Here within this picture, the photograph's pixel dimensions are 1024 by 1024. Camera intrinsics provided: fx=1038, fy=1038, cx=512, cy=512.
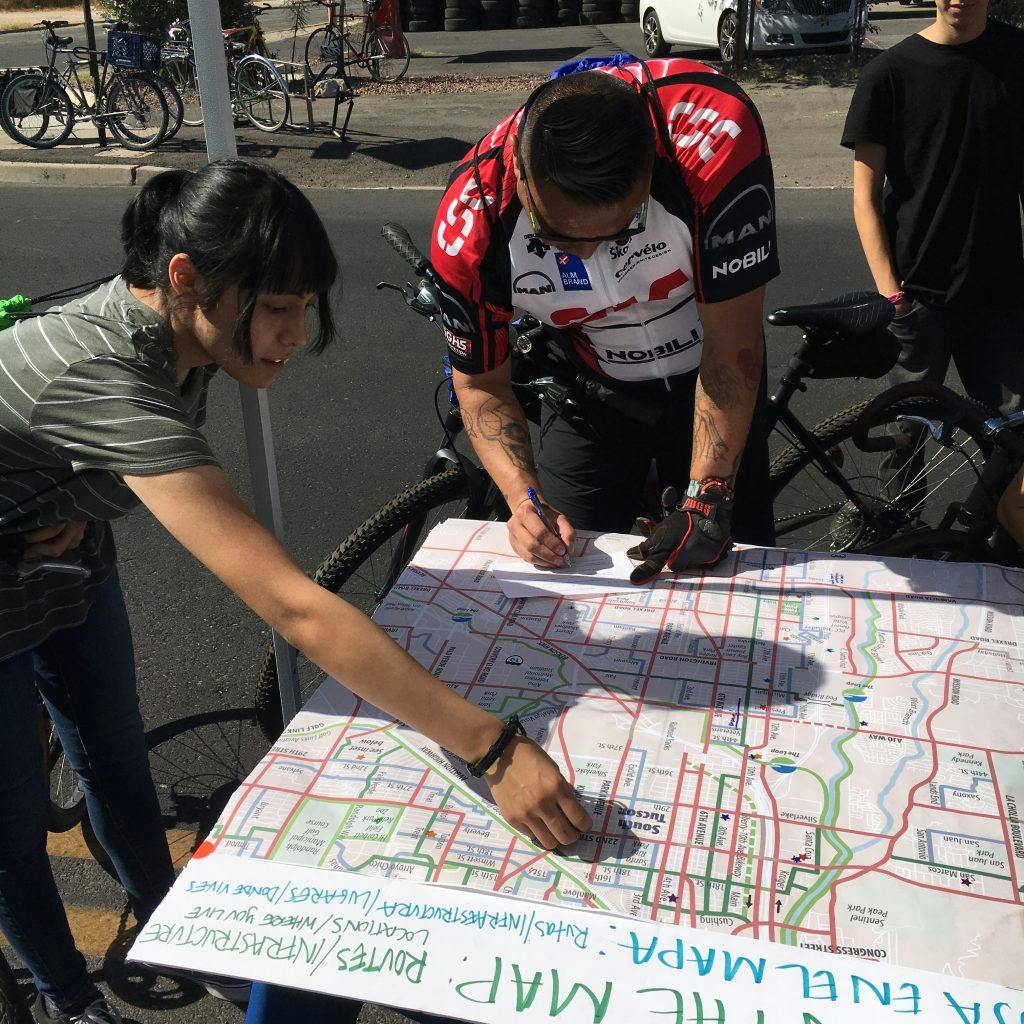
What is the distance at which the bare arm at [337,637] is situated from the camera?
147 centimetres

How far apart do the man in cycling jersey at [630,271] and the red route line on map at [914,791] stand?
503mm

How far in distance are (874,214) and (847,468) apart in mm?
864

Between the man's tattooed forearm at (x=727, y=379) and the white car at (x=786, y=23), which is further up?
the white car at (x=786, y=23)

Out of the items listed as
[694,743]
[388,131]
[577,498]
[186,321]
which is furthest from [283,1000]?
[388,131]

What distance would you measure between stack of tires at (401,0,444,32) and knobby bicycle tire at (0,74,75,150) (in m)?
10.1

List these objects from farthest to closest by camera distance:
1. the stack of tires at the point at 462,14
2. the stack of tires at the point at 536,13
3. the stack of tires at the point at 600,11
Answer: the stack of tires at the point at 462,14 < the stack of tires at the point at 536,13 < the stack of tires at the point at 600,11

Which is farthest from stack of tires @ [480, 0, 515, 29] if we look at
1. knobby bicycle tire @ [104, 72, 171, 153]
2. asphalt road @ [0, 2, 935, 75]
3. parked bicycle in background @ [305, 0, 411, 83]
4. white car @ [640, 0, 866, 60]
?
knobby bicycle tire @ [104, 72, 171, 153]

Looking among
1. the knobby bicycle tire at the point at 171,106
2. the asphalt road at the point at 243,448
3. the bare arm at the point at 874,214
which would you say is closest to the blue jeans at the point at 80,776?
the asphalt road at the point at 243,448

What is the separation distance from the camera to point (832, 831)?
1489 millimetres

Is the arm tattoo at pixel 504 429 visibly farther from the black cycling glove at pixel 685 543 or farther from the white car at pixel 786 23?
the white car at pixel 786 23

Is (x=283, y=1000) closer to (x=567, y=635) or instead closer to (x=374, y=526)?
(x=567, y=635)

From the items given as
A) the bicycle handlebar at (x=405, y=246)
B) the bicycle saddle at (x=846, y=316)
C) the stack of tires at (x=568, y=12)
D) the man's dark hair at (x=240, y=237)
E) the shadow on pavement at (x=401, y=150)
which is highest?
the man's dark hair at (x=240, y=237)

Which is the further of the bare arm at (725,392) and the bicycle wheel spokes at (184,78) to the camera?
the bicycle wheel spokes at (184,78)

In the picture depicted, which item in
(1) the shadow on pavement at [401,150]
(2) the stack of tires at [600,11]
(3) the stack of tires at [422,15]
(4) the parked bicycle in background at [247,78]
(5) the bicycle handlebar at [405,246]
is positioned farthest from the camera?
(3) the stack of tires at [422,15]
